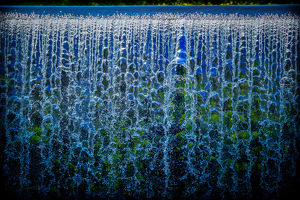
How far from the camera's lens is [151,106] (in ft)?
12.6

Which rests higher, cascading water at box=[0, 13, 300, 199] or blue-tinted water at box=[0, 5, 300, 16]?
blue-tinted water at box=[0, 5, 300, 16]

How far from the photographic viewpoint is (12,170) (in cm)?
387

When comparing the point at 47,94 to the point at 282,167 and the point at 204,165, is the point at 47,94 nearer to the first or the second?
the point at 204,165

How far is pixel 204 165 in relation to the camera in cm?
379

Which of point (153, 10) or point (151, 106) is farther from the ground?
point (153, 10)

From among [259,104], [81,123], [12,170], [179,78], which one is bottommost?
[12,170]

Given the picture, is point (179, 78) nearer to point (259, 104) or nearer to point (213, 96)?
point (213, 96)

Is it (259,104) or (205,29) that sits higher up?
(205,29)

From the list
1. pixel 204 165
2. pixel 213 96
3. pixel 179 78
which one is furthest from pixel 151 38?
pixel 204 165

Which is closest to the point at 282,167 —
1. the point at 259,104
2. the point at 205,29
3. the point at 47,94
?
the point at 259,104

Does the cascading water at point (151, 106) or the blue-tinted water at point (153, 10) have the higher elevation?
the blue-tinted water at point (153, 10)

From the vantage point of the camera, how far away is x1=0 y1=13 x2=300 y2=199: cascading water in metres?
3.77

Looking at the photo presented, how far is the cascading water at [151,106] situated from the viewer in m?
3.77

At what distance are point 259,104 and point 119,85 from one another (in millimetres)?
1821
